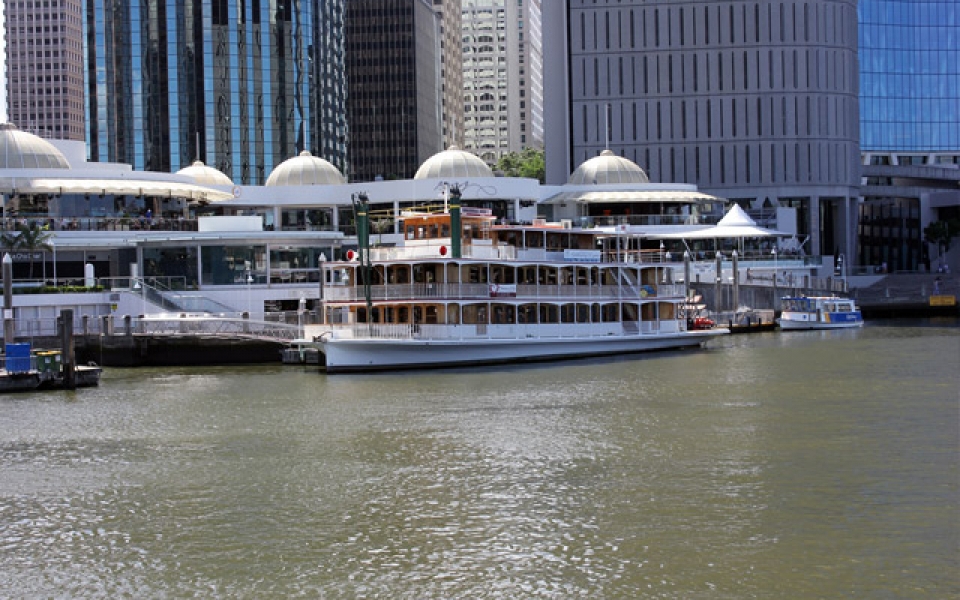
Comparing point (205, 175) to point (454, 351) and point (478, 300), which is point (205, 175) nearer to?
point (478, 300)

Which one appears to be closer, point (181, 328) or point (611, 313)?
point (181, 328)

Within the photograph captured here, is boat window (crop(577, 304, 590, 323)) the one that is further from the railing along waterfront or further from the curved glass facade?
the curved glass facade

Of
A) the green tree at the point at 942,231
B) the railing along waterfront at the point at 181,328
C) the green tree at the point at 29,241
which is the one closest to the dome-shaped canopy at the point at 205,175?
the green tree at the point at 29,241

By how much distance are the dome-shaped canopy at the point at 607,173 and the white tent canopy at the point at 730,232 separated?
37.3 ft

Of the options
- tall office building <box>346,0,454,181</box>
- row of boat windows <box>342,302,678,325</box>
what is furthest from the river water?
tall office building <box>346,0,454,181</box>

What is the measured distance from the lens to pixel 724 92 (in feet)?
413

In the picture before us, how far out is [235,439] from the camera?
39.8 m

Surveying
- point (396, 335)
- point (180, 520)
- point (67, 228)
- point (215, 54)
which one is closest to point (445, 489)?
point (180, 520)

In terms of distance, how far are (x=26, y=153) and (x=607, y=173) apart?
48.0 m

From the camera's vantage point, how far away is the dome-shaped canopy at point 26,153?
87.0 m

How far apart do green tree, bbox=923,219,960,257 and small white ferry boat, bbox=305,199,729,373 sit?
69.9 meters

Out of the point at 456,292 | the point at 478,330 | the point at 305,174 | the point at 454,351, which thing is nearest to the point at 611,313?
the point at 478,330

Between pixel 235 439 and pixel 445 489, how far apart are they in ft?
33.0

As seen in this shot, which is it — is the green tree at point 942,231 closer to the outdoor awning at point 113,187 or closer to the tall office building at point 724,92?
the tall office building at point 724,92
